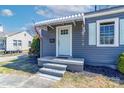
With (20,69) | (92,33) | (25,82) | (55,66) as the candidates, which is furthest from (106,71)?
(20,69)

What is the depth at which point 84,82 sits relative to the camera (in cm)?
670

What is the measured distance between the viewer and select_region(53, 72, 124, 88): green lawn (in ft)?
20.8

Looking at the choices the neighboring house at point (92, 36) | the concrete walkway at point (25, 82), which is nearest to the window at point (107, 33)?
the neighboring house at point (92, 36)

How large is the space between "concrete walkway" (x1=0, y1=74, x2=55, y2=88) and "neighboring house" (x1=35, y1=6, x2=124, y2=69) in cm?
330

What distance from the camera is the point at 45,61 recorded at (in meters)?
9.32

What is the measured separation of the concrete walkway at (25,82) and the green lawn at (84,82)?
51cm

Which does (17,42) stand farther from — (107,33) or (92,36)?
(107,33)

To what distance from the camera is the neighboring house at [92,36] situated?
838cm

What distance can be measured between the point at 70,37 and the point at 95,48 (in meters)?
1.80

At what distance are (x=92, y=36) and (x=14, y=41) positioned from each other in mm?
22499

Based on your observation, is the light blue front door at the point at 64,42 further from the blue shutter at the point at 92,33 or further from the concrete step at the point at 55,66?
the concrete step at the point at 55,66

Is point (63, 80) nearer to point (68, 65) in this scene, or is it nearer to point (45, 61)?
point (68, 65)

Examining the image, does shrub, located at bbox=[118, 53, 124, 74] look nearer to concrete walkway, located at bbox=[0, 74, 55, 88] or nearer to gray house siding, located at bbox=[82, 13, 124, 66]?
gray house siding, located at bbox=[82, 13, 124, 66]
